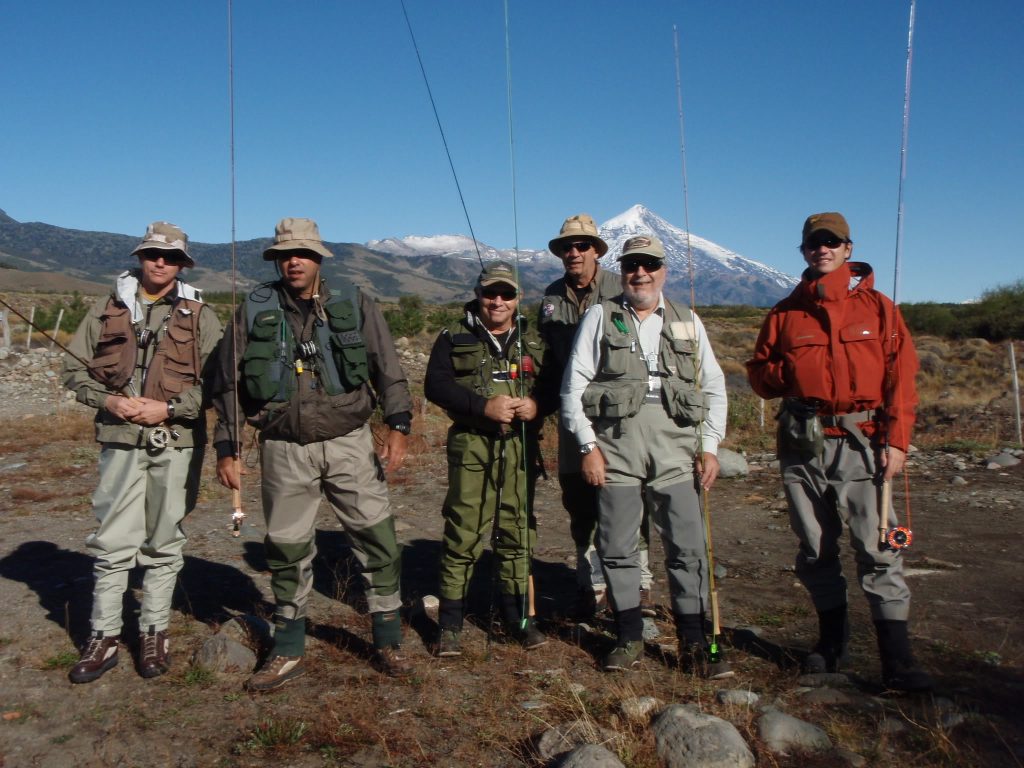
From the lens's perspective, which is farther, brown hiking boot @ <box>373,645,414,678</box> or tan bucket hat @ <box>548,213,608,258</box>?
tan bucket hat @ <box>548,213,608,258</box>

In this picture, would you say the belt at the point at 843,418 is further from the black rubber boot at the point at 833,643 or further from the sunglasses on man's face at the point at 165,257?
the sunglasses on man's face at the point at 165,257

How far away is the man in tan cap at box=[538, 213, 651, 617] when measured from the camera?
193 inches

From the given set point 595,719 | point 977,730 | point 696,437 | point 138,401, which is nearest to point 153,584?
point 138,401

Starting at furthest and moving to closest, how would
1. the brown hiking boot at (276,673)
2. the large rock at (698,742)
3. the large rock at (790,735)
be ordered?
the brown hiking boot at (276,673) < the large rock at (790,735) < the large rock at (698,742)

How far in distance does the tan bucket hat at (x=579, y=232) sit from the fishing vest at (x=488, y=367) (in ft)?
2.47

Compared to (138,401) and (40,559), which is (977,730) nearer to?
(138,401)

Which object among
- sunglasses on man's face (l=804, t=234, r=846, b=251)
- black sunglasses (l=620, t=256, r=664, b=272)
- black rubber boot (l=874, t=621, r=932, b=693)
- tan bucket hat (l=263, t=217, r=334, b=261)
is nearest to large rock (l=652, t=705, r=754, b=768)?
black rubber boot (l=874, t=621, r=932, b=693)

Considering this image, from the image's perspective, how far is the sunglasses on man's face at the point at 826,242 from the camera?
3.96 meters

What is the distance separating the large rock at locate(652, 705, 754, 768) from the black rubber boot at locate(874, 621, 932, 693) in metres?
0.99

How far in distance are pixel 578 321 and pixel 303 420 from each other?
1831 millimetres

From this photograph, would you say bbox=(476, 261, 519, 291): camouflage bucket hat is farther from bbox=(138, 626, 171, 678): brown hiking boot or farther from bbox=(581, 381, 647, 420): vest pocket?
bbox=(138, 626, 171, 678): brown hiking boot

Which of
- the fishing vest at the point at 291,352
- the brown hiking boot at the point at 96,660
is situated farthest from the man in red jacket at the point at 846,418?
the brown hiking boot at the point at 96,660

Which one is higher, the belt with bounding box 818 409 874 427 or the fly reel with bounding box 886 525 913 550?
the belt with bounding box 818 409 874 427

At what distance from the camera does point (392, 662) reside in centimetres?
419
